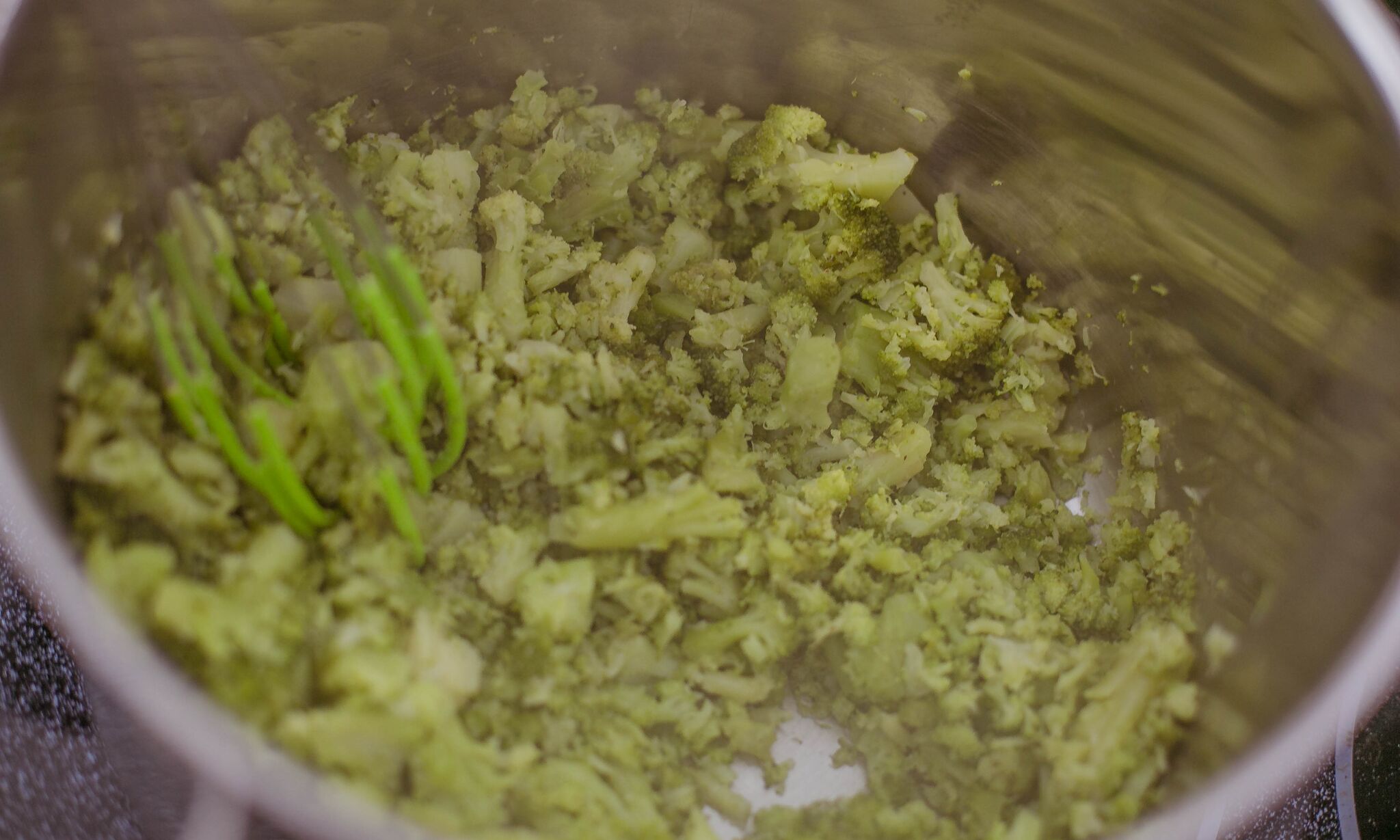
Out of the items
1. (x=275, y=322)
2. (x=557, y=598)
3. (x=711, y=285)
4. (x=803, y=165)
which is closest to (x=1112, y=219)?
(x=803, y=165)

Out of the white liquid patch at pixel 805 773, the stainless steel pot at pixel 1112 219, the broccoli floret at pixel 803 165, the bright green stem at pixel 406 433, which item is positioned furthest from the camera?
the broccoli floret at pixel 803 165

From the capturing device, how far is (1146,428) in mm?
1241

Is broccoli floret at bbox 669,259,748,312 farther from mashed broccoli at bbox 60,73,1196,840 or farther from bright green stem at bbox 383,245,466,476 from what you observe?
bright green stem at bbox 383,245,466,476

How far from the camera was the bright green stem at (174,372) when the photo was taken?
840 millimetres

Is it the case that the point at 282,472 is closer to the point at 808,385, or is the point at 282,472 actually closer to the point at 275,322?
the point at 275,322

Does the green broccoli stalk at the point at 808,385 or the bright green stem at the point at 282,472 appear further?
the green broccoli stalk at the point at 808,385

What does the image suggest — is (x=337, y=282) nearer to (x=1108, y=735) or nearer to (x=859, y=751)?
(x=859, y=751)

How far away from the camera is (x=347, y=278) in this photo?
98 centimetres

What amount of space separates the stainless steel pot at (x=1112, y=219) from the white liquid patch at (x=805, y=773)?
0.37 meters

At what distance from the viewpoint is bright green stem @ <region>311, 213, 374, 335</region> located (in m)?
0.98

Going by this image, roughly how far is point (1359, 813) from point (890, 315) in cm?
87

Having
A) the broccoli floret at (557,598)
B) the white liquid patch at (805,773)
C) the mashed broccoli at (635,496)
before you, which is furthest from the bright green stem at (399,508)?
the white liquid patch at (805,773)

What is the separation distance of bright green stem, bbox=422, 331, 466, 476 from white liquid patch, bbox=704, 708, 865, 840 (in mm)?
479

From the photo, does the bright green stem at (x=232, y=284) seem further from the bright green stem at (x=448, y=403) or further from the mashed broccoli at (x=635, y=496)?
the bright green stem at (x=448, y=403)
